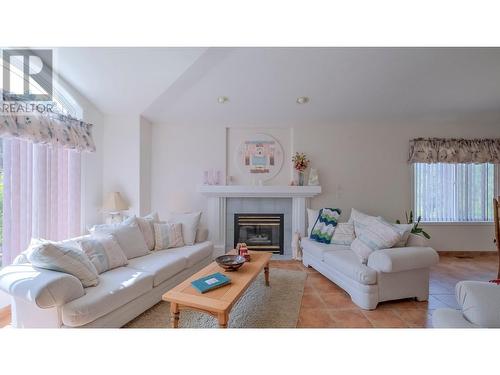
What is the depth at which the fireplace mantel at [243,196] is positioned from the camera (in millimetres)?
3924

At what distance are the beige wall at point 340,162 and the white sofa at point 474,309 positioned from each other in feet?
9.90

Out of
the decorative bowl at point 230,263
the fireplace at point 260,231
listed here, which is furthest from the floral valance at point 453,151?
the decorative bowl at point 230,263

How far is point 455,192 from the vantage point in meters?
4.26

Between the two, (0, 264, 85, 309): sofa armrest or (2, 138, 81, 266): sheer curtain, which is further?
(2, 138, 81, 266): sheer curtain

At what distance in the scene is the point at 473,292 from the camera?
1111mm

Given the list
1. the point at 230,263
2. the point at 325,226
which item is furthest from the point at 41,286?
the point at 325,226

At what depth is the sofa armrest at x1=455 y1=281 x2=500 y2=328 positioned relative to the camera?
1.05 m

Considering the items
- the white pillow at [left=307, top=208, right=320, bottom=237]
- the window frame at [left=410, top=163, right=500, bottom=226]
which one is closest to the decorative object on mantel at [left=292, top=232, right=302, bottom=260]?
the white pillow at [left=307, top=208, right=320, bottom=237]

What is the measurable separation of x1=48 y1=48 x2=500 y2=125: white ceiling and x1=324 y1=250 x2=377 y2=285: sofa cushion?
7.67ft

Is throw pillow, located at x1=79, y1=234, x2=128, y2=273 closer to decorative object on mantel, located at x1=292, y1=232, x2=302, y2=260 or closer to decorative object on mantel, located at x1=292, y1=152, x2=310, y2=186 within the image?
decorative object on mantel, located at x1=292, y1=232, x2=302, y2=260

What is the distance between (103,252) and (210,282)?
1.19 m

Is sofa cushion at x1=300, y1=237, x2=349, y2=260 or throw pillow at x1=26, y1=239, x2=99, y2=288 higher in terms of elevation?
throw pillow at x1=26, y1=239, x2=99, y2=288
